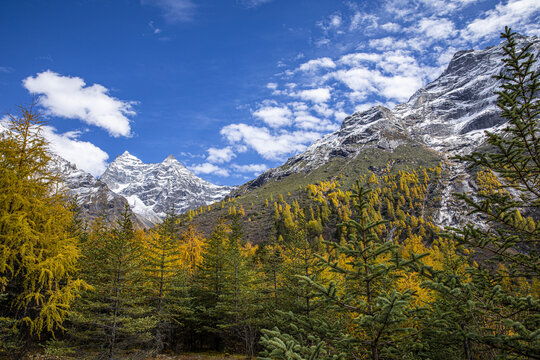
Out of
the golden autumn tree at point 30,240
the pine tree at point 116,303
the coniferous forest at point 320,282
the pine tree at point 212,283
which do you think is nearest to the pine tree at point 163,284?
the coniferous forest at point 320,282

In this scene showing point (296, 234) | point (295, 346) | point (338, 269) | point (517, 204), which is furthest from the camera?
point (296, 234)

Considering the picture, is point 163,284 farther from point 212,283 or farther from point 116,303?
point 116,303

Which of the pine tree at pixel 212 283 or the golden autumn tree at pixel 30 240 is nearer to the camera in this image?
the golden autumn tree at pixel 30 240

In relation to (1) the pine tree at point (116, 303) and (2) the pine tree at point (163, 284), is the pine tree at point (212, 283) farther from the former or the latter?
(1) the pine tree at point (116, 303)

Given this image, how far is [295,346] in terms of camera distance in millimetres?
4594

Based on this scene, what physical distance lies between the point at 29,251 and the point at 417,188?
166116mm

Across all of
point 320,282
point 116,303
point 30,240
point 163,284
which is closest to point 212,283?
point 163,284

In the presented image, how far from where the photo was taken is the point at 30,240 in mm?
11031

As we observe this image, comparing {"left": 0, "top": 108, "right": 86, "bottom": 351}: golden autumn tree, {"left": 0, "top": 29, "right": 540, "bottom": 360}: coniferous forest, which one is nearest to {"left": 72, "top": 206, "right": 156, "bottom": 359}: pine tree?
{"left": 0, "top": 29, "right": 540, "bottom": 360}: coniferous forest

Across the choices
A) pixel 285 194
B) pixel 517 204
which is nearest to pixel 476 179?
pixel 285 194

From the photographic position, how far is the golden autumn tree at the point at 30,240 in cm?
1066

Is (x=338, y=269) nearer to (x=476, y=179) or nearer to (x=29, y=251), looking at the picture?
(x=29, y=251)

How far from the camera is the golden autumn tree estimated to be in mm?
10664

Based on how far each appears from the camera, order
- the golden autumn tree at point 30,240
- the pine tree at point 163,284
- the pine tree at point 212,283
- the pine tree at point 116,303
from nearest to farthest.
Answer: the golden autumn tree at point 30,240 < the pine tree at point 116,303 < the pine tree at point 163,284 < the pine tree at point 212,283
